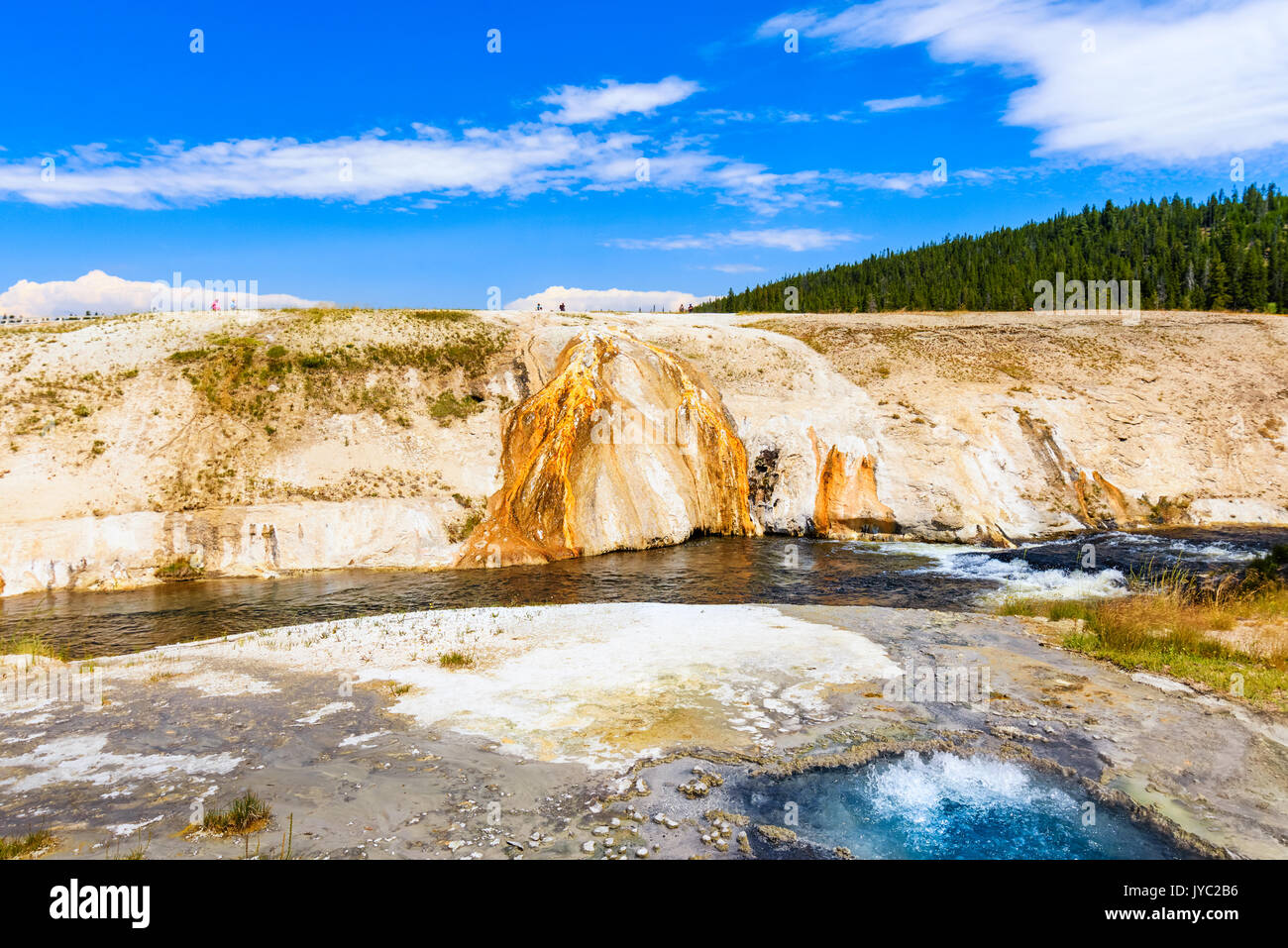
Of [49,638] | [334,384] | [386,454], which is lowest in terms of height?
[49,638]

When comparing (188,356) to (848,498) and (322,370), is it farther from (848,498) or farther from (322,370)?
(848,498)

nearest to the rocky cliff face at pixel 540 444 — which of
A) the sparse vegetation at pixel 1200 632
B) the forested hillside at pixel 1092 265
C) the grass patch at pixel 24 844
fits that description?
the sparse vegetation at pixel 1200 632

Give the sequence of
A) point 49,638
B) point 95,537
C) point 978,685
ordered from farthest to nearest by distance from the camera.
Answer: point 95,537, point 49,638, point 978,685

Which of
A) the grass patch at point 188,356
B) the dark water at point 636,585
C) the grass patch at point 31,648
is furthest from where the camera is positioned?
the grass patch at point 188,356

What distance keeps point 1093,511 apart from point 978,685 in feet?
87.4

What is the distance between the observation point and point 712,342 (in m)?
44.2

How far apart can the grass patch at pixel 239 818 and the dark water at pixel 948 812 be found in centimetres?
538

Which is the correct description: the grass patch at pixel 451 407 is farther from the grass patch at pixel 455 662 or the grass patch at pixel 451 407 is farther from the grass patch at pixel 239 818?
the grass patch at pixel 239 818

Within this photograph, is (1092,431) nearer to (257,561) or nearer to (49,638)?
(257,561)

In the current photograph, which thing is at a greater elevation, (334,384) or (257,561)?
(334,384)

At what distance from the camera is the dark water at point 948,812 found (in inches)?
304

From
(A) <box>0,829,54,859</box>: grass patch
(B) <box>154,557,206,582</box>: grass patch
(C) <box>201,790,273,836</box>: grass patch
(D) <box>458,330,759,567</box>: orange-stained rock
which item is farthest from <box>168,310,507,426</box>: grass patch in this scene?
(A) <box>0,829,54,859</box>: grass patch
